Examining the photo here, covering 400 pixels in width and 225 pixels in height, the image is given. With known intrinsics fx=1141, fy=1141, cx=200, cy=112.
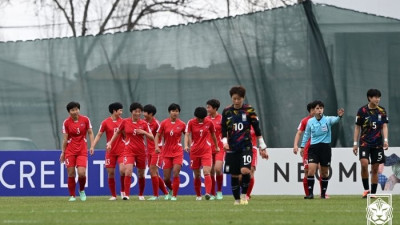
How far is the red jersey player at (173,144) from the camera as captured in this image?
22953 mm

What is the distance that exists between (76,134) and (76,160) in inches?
20.3

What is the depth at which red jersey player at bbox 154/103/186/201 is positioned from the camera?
23.0 m

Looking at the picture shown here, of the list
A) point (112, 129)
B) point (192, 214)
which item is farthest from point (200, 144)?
point (192, 214)

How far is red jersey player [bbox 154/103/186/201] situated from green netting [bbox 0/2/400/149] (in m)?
2.25

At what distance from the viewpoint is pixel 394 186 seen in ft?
86.9

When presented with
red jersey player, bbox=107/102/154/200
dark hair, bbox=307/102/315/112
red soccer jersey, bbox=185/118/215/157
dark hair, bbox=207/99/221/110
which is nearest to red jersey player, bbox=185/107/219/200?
red soccer jersey, bbox=185/118/215/157

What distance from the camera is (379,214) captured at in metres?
13.7

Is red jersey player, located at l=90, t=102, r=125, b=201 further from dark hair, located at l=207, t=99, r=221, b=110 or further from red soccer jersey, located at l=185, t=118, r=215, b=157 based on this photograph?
dark hair, located at l=207, t=99, r=221, b=110

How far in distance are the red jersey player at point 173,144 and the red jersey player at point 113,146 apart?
931mm

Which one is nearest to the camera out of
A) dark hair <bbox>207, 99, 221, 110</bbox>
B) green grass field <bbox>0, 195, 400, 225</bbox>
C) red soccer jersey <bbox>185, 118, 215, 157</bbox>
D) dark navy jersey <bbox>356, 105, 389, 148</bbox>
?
green grass field <bbox>0, 195, 400, 225</bbox>

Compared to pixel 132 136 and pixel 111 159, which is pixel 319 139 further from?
pixel 111 159

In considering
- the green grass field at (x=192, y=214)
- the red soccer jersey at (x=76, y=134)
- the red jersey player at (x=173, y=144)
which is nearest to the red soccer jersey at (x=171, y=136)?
the red jersey player at (x=173, y=144)

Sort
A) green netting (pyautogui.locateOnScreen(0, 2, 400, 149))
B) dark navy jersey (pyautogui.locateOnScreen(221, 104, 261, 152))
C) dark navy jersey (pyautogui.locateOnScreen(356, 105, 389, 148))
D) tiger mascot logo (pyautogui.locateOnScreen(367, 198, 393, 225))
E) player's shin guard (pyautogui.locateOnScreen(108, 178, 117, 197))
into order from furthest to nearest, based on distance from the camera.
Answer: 1. green netting (pyautogui.locateOnScreen(0, 2, 400, 149))
2. player's shin guard (pyautogui.locateOnScreen(108, 178, 117, 197))
3. dark navy jersey (pyautogui.locateOnScreen(356, 105, 389, 148))
4. dark navy jersey (pyautogui.locateOnScreen(221, 104, 261, 152))
5. tiger mascot logo (pyautogui.locateOnScreen(367, 198, 393, 225))

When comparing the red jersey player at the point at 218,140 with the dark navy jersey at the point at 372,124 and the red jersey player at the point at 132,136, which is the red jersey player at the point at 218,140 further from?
the dark navy jersey at the point at 372,124
